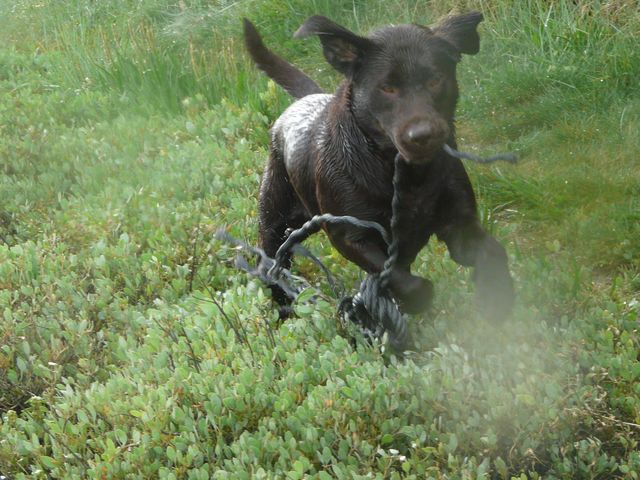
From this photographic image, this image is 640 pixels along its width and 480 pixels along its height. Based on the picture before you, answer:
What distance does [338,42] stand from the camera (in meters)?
4.34

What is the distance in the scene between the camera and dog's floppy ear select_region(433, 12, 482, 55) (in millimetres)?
4379

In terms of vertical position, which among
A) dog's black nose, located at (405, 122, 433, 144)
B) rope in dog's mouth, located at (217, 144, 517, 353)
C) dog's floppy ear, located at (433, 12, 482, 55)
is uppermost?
dog's floppy ear, located at (433, 12, 482, 55)

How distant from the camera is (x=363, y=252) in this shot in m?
4.38

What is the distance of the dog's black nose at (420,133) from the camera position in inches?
155

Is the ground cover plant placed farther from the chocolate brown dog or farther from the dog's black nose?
the dog's black nose

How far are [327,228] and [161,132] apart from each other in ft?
11.4

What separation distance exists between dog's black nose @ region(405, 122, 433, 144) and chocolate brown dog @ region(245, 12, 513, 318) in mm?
29

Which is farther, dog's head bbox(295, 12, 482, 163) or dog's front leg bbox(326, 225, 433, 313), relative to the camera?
dog's front leg bbox(326, 225, 433, 313)

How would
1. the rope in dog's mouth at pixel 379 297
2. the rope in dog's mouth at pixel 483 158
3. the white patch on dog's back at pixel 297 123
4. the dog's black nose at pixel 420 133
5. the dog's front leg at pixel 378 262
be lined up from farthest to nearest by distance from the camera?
the white patch on dog's back at pixel 297 123 → the dog's front leg at pixel 378 262 → the rope in dog's mouth at pixel 379 297 → the dog's black nose at pixel 420 133 → the rope in dog's mouth at pixel 483 158

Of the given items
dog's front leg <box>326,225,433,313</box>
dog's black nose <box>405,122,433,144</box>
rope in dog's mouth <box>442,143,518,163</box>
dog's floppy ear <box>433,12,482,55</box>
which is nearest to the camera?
rope in dog's mouth <box>442,143,518,163</box>

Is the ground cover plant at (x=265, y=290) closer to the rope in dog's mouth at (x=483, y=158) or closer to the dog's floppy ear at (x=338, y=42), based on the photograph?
the rope in dog's mouth at (x=483, y=158)

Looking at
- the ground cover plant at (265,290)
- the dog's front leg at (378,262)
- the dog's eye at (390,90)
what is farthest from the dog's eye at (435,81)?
the ground cover plant at (265,290)

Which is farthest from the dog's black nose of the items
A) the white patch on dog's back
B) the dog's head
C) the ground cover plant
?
the white patch on dog's back

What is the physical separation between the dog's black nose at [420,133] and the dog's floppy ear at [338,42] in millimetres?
521
